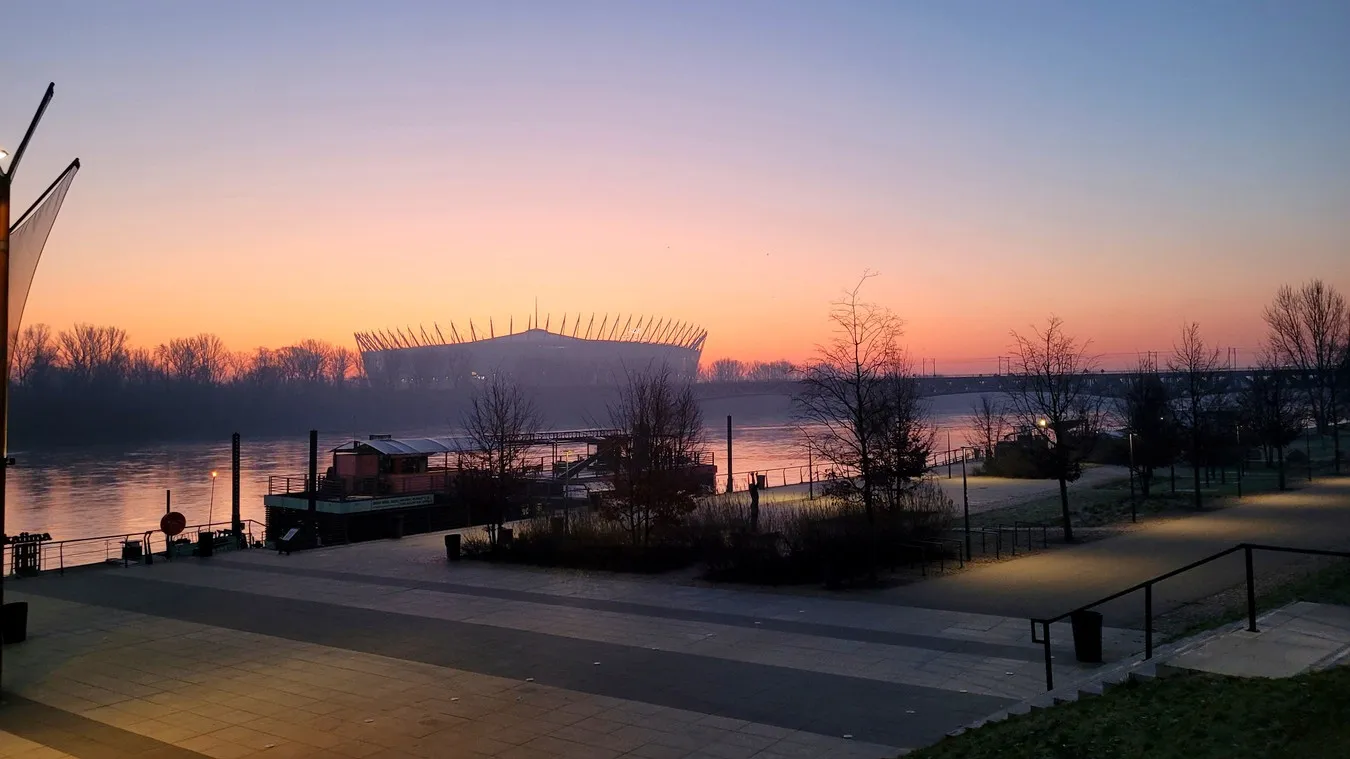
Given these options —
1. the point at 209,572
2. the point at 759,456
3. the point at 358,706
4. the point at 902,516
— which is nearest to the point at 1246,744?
the point at 358,706

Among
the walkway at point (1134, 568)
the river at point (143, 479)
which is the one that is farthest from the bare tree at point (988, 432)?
the walkway at point (1134, 568)

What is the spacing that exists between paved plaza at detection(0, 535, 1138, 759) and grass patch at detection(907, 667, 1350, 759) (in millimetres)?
→ 1606

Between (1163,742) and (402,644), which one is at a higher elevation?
(1163,742)

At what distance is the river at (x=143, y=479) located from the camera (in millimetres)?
43062

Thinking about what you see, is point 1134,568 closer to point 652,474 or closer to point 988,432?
point 652,474

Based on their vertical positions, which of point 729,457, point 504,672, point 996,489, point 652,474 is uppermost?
point 652,474

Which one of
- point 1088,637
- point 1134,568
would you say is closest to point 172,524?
point 1088,637

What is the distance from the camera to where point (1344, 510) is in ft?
87.6

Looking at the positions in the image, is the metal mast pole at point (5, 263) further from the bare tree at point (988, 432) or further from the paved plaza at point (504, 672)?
the bare tree at point (988, 432)

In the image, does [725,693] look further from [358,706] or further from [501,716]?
[358,706]

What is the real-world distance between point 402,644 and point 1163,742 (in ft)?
35.4

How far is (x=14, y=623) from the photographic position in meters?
15.0

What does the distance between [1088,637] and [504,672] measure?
7.38 meters

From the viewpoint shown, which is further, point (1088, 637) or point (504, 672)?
point (504, 672)
